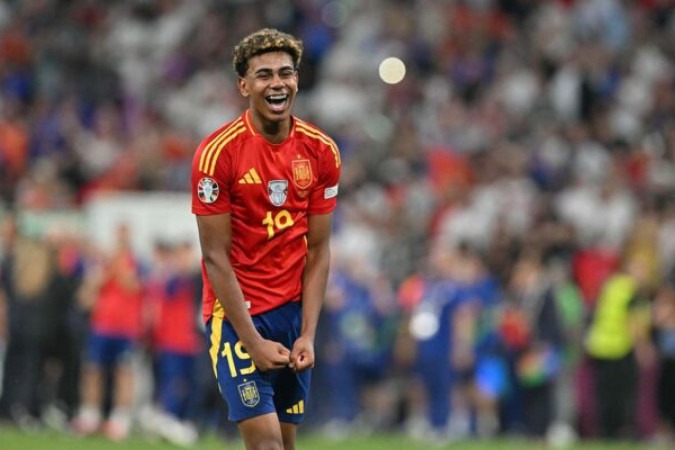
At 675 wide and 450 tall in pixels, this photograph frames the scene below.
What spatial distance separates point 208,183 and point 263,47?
769 millimetres

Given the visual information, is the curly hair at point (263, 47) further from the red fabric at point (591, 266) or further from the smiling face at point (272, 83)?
the red fabric at point (591, 266)

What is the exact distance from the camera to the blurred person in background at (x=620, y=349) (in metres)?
17.5

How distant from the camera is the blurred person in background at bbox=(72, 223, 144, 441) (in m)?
17.4

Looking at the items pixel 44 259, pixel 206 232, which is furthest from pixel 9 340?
pixel 206 232

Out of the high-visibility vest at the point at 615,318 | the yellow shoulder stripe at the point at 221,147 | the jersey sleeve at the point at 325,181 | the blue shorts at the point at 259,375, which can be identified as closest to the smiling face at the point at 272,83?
the yellow shoulder stripe at the point at 221,147

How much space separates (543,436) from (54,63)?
37.0 ft

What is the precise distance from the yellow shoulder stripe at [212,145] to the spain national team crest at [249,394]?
3.77ft

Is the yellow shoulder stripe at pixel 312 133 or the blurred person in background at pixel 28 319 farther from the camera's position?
the blurred person in background at pixel 28 319

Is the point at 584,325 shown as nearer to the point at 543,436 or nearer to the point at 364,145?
the point at 543,436

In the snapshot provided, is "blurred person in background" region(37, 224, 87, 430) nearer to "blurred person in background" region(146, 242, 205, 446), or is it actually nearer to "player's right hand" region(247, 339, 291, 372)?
"blurred person in background" region(146, 242, 205, 446)

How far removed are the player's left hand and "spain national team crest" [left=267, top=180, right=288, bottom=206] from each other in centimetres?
75

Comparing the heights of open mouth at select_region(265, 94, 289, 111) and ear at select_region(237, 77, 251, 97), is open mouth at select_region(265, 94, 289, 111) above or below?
below

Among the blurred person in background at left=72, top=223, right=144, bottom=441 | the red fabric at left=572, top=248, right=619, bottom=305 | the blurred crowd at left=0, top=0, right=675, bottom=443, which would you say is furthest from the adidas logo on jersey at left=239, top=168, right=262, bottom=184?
the red fabric at left=572, top=248, right=619, bottom=305

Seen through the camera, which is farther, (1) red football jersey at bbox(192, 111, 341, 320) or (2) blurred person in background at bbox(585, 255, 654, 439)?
(2) blurred person in background at bbox(585, 255, 654, 439)
